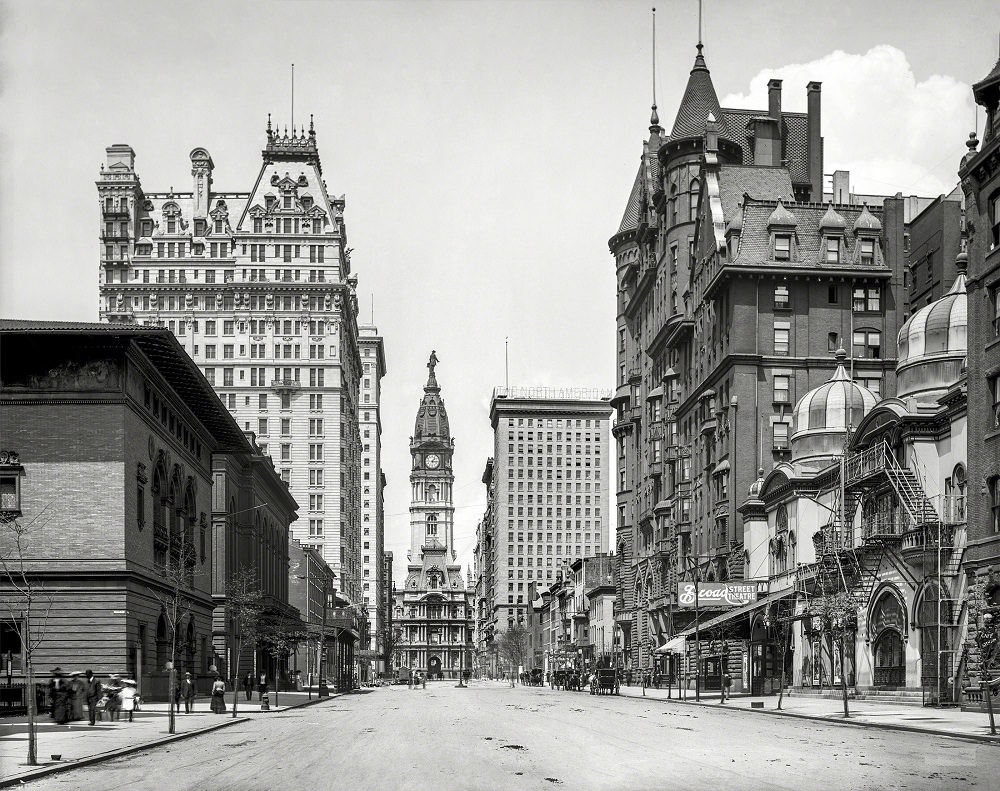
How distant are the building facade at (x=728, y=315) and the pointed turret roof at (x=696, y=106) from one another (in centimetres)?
16

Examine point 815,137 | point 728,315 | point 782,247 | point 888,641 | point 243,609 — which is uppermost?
point 815,137

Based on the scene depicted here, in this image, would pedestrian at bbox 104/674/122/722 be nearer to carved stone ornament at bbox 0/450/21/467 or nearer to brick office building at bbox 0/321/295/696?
brick office building at bbox 0/321/295/696

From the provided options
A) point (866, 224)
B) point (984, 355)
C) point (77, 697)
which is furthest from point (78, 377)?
point (866, 224)

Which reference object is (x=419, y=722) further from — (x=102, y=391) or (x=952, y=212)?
(x=952, y=212)

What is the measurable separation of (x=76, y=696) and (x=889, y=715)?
82.3ft

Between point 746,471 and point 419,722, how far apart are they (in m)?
43.5

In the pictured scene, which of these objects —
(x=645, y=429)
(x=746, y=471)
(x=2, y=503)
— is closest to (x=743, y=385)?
(x=746, y=471)

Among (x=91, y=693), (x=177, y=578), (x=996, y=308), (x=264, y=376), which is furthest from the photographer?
(x=264, y=376)

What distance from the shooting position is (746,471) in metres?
81.1

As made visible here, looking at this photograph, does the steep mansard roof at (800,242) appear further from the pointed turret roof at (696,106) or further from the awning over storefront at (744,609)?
the awning over storefront at (744,609)

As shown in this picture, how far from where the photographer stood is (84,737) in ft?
107

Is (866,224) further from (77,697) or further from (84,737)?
(84,737)

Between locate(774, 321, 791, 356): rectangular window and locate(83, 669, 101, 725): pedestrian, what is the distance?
53274 millimetres

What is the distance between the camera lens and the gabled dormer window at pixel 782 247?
81.9 metres
